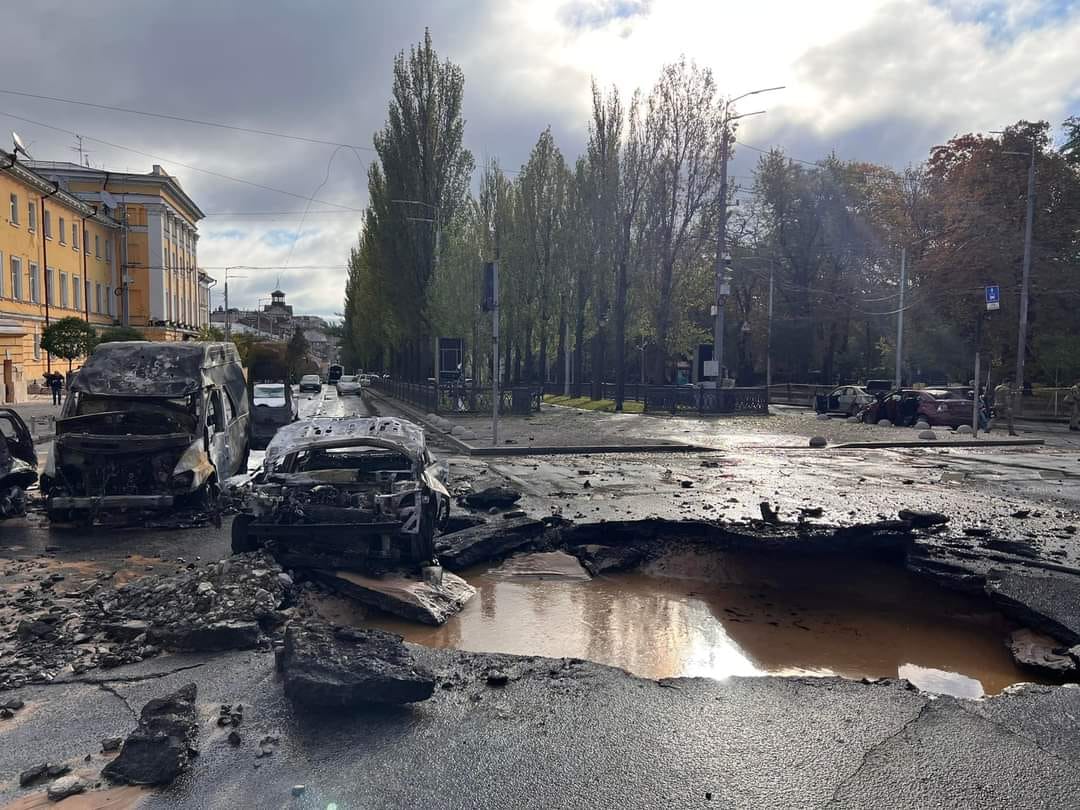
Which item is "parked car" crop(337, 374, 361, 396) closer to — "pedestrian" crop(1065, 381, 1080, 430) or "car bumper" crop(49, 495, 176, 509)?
"pedestrian" crop(1065, 381, 1080, 430)

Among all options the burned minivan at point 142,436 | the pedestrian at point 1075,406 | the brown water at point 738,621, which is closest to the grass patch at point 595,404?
the pedestrian at point 1075,406

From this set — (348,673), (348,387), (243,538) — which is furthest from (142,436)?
(348,387)

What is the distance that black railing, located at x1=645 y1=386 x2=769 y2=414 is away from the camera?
32.9 meters

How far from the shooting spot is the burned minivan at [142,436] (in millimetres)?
9672

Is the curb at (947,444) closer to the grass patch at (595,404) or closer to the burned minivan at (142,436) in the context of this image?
the grass patch at (595,404)

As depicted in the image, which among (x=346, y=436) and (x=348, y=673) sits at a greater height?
(x=346, y=436)

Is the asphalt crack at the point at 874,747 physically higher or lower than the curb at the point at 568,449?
higher

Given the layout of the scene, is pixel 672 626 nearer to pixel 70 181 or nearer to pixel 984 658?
pixel 984 658

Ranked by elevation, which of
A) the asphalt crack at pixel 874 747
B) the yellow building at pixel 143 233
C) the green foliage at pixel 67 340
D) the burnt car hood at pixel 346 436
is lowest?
the asphalt crack at pixel 874 747

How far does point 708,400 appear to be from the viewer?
108ft

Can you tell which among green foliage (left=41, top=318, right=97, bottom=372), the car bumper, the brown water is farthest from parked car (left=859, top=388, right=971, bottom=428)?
green foliage (left=41, top=318, right=97, bottom=372)

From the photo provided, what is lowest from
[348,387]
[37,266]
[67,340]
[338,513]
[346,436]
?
[348,387]

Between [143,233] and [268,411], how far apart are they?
5849 centimetres

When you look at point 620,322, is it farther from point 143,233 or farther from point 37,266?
point 143,233
